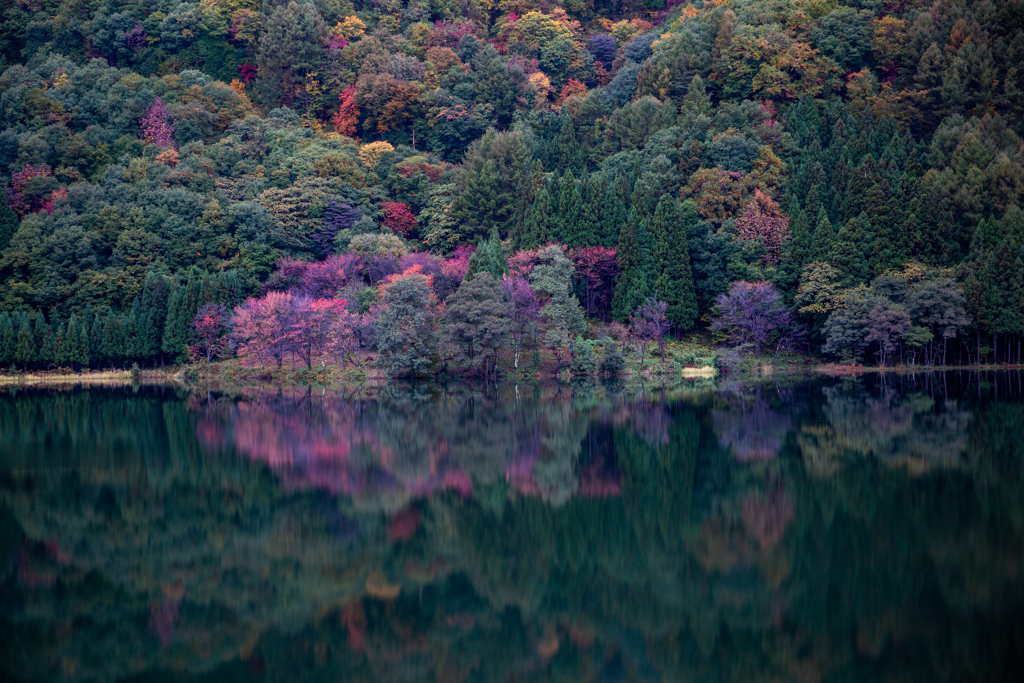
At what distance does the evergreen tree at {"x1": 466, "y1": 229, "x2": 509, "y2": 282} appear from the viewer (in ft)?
160

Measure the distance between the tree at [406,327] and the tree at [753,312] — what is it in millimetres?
17105

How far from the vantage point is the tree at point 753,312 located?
4912 centimetres

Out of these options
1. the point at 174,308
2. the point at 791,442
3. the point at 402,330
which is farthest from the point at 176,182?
the point at 791,442

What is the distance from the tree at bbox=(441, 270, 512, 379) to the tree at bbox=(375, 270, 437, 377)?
1559mm

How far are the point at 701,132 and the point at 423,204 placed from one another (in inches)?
A: 851

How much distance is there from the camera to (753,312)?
4938 cm

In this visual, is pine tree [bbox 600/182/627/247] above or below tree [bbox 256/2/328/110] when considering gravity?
below

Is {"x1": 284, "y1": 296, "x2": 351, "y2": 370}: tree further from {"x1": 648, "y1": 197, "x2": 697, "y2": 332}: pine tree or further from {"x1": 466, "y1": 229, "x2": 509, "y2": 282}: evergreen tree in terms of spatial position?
{"x1": 648, "y1": 197, "x2": 697, "y2": 332}: pine tree

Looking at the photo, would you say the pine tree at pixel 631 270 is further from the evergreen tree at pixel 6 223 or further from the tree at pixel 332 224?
the evergreen tree at pixel 6 223

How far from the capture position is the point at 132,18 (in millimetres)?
87375

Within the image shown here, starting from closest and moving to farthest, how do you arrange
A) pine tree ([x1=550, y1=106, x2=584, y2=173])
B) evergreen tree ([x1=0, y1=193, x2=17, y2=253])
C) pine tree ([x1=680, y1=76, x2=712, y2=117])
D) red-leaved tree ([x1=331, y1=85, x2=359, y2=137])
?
evergreen tree ([x1=0, y1=193, x2=17, y2=253])
pine tree ([x1=680, y1=76, x2=712, y2=117])
pine tree ([x1=550, y1=106, x2=584, y2=173])
red-leaved tree ([x1=331, y1=85, x2=359, y2=137])

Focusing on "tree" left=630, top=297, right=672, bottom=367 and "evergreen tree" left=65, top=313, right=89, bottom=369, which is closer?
"tree" left=630, top=297, right=672, bottom=367

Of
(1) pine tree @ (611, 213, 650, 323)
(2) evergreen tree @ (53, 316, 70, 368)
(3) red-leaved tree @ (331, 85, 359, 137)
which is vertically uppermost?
(3) red-leaved tree @ (331, 85, 359, 137)

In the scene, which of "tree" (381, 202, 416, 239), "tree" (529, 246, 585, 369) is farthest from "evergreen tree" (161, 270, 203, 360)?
"tree" (529, 246, 585, 369)
